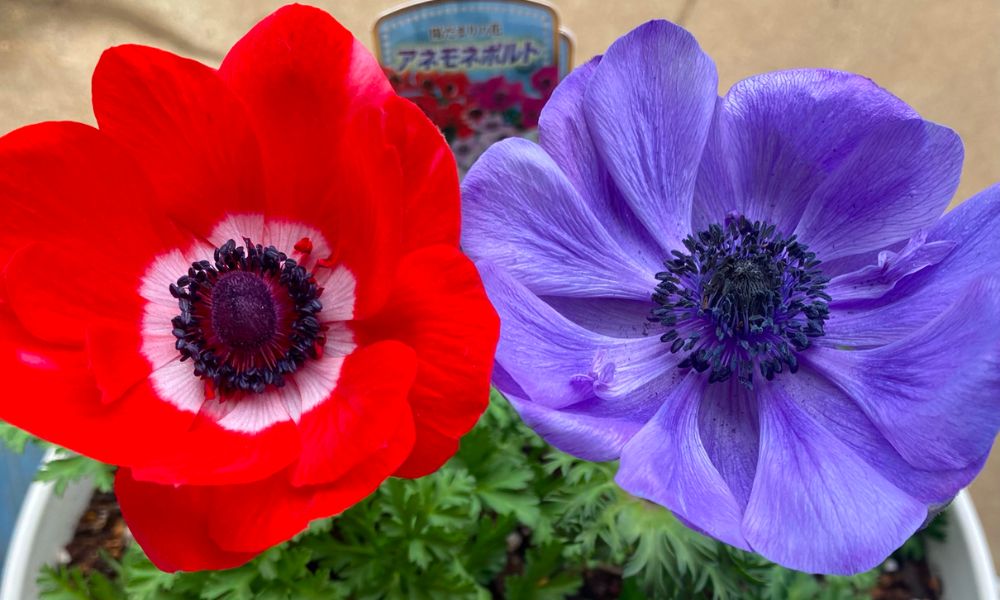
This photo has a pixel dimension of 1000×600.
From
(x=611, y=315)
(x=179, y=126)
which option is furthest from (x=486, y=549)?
(x=179, y=126)

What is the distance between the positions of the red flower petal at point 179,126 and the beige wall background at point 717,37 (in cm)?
167

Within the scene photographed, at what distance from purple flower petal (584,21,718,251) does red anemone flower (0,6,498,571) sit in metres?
0.16

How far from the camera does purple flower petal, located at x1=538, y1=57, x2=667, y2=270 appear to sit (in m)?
0.76

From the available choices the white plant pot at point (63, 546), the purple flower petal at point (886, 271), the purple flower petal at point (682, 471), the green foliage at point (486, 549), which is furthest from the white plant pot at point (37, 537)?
the purple flower petal at point (886, 271)

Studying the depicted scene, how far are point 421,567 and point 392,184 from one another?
612mm

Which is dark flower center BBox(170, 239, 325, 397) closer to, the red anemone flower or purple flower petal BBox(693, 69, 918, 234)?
the red anemone flower

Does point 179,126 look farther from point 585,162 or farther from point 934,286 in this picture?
point 934,286

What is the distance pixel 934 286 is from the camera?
0.74m

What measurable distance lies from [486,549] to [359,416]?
0.57m

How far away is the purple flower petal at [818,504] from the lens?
64cm

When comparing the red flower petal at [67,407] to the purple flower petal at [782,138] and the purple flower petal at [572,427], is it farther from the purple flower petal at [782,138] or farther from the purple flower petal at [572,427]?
the purple flower petal at [782,138]

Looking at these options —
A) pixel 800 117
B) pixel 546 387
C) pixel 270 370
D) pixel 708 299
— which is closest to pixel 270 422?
pixel 270 370

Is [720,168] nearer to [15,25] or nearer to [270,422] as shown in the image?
[270,422]

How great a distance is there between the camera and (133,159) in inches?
28.0
